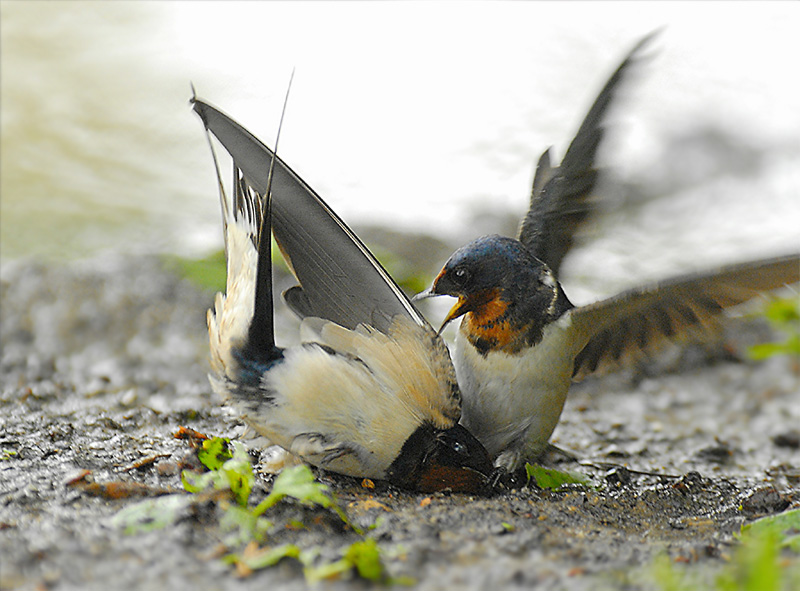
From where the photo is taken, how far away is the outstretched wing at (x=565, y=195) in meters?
2.53

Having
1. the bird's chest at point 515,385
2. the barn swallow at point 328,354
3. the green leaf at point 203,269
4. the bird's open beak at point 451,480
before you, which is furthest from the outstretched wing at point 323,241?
the green leaf at point 203,269

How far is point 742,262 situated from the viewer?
1.98m

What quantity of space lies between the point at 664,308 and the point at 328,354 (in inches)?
39.9

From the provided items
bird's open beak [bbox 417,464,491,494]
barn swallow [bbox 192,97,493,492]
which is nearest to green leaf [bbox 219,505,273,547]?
barn swallow [bbox 192,97,493,492]

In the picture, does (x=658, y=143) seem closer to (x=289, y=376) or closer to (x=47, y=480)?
(x=289, y=376)

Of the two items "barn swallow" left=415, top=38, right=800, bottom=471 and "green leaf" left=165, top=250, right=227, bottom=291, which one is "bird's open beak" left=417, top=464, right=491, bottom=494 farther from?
"green leaf" left=165, top=250, right=227, bottom=291

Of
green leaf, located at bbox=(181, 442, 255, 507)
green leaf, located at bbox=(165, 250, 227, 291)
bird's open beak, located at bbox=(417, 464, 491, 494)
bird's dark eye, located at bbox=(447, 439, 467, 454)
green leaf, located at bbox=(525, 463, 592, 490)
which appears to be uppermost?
green leaf, located at bbox=(165, 250, 227, 291)

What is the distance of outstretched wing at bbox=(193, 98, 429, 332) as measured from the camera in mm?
2055

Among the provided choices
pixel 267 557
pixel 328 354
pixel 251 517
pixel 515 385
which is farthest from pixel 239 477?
pixel 515 385

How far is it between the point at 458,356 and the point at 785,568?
116 centimetres

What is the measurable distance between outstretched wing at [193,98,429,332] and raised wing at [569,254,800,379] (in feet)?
1.94

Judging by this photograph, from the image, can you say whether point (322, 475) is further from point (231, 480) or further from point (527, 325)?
point (527, 325)

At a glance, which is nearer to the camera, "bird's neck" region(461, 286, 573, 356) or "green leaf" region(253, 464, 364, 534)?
"green leaf" region(253, 464, 364, 534)

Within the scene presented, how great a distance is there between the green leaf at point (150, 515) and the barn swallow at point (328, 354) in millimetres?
415
